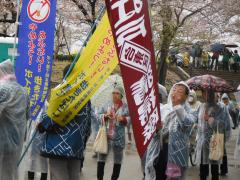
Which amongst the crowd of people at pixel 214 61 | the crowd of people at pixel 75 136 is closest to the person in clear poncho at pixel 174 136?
the crowd of people at pixel 75 136

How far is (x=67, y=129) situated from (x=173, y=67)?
24.9 metres

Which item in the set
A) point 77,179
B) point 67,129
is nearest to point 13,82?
point 67,129

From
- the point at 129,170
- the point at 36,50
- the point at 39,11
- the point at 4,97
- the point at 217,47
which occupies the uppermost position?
the point at 217,47

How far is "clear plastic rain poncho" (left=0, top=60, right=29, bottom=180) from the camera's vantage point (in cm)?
512

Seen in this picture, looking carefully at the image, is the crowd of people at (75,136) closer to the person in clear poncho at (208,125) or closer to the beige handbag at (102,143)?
the beige handbag at (102,143)

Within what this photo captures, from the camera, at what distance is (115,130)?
7.29 m

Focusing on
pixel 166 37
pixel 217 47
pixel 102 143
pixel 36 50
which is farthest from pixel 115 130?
pixel 217 47

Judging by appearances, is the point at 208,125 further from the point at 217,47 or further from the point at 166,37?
the point at 217,47

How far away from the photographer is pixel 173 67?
96.9ft

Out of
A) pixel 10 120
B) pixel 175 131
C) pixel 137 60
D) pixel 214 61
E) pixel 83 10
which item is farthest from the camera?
pixel 214 61

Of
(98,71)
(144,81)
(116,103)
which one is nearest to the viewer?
(144,81)

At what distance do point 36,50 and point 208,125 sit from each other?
293cm

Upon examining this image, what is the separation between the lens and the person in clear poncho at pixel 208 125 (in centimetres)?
747

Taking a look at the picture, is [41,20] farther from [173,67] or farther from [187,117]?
[173,67]
